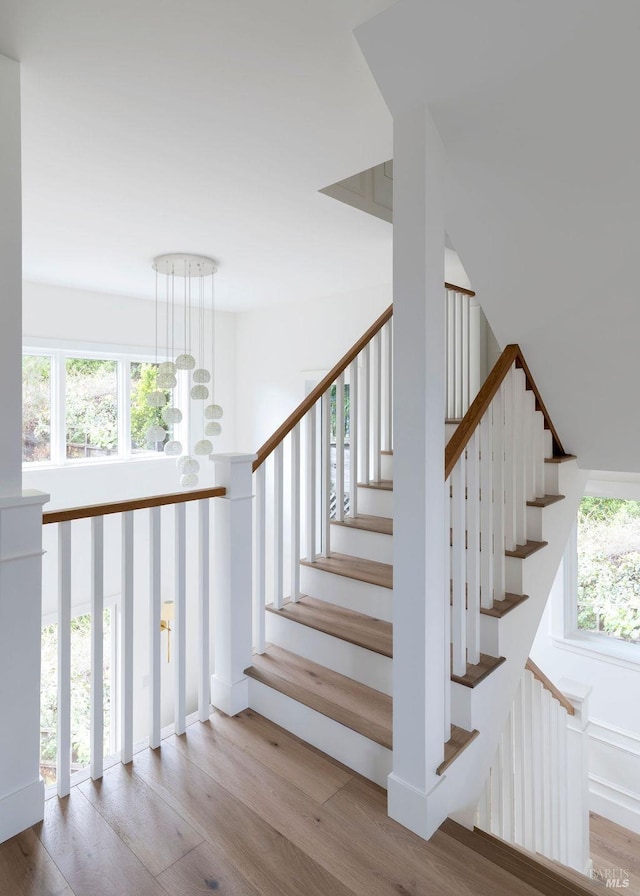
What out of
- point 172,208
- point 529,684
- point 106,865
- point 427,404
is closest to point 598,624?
point 529,684

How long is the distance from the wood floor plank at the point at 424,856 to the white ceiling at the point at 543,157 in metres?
1.88

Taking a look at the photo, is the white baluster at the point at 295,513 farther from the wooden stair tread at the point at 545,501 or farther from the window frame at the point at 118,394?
the window frame at the point at 118,394

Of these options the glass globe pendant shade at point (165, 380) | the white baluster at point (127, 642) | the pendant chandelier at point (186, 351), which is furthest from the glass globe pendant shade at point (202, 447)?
the white baluster at point (127, 642)

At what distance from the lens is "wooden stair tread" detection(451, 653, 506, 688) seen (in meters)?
1.93

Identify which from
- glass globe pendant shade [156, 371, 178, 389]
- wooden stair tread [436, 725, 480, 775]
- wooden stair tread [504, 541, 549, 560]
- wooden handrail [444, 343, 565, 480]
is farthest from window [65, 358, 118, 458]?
wooden stair tread [436, 725, 480, 775]

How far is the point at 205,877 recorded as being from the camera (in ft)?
4.90

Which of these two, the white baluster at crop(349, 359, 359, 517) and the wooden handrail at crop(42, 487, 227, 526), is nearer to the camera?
the wooden handrail at crop(42, 487, 227, 526)

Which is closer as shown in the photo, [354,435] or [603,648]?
[354,435]

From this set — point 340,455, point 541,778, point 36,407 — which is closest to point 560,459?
point 340,455

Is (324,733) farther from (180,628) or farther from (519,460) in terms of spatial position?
(519,460)

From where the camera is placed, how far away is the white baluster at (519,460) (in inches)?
94.8

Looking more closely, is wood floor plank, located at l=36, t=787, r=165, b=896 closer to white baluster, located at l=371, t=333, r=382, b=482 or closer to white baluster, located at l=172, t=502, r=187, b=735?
white baluster, located at l=172, t=502, r=187, b=735

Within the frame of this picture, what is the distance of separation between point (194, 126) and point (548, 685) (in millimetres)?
3251

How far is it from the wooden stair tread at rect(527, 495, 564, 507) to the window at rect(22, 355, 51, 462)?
395 centimetres
